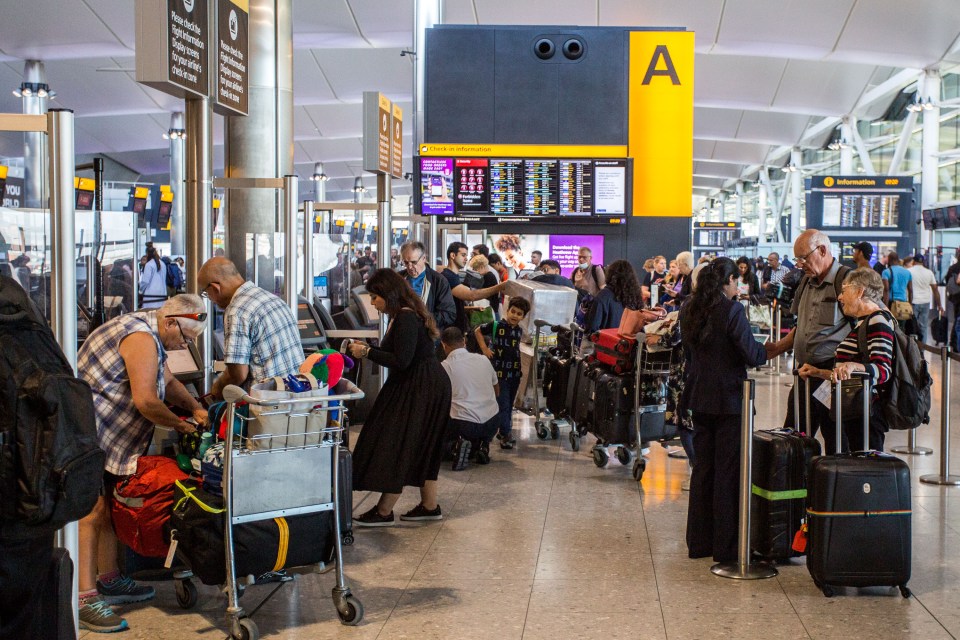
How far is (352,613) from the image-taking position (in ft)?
14.1

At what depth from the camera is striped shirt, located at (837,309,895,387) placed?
5.27m

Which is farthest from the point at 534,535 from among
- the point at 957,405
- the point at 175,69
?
the point at 957,405

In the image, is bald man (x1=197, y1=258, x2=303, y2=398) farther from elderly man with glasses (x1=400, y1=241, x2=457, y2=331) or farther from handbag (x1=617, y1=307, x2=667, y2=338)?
elderly man with glasses (x1=400, y1=241, x2=457, y2=331)

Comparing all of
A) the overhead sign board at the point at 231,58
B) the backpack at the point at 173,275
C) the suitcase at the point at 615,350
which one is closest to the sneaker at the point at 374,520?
the suitcase at the point at 615,350

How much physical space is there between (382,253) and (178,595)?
13.8 ft

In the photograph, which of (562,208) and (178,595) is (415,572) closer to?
(178,595)

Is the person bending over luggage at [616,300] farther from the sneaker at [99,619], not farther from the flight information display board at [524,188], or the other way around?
the sneaker at [99,619]

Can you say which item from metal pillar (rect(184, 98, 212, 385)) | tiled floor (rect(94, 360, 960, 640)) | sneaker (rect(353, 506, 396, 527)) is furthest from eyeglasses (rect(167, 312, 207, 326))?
sneaker (rect(353, 506, 396, 527))

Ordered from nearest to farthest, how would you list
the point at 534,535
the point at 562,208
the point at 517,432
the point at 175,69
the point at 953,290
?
the point at 175,69 < the point at 534,535 < the point at 517,432 < the point at 562,208 < the point at 953,290

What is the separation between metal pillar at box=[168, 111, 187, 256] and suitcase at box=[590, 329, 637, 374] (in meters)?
24.2

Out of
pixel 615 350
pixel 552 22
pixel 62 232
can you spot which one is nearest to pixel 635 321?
pixel 615 350

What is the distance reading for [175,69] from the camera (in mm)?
4906

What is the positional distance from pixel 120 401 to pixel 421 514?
7.48ft

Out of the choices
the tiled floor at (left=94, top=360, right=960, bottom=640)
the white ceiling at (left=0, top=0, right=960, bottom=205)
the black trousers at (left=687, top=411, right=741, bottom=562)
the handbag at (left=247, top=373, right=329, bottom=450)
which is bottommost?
the tiled floor at (left=94, top=360, right=960, bottom=640)
